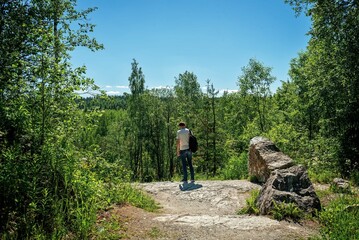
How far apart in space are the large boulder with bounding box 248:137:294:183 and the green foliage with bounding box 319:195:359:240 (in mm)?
2745

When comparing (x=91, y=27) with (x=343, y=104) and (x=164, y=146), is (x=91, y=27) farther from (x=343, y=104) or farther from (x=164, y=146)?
(x=164, y=146)

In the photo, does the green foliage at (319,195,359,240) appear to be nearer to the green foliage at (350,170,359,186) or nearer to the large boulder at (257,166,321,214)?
the large boulder at (257,166,321,214)

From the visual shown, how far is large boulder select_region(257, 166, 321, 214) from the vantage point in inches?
283

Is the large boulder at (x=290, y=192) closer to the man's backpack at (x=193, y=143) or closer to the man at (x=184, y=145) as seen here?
the man's backpack at (x=193, y=143)

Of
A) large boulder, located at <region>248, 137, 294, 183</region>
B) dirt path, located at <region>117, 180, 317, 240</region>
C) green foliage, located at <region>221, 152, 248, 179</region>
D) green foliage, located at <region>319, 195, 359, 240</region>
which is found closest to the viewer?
green foliage, located at <region>319, 195, 359, 240</region>

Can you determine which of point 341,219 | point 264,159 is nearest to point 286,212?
point 341,219

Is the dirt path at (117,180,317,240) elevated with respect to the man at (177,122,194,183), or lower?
lower

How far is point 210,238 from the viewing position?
5656 mm

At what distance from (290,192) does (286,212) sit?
37.0 inches

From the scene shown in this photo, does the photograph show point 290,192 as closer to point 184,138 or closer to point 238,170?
point 184,138

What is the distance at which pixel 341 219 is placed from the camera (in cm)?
625

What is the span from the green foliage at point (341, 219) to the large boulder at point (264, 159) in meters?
2.75

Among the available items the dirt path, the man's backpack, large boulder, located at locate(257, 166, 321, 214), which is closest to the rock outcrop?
large boulder, located at locate(257, 166, 321, 214)

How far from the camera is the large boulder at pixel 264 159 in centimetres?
1041
